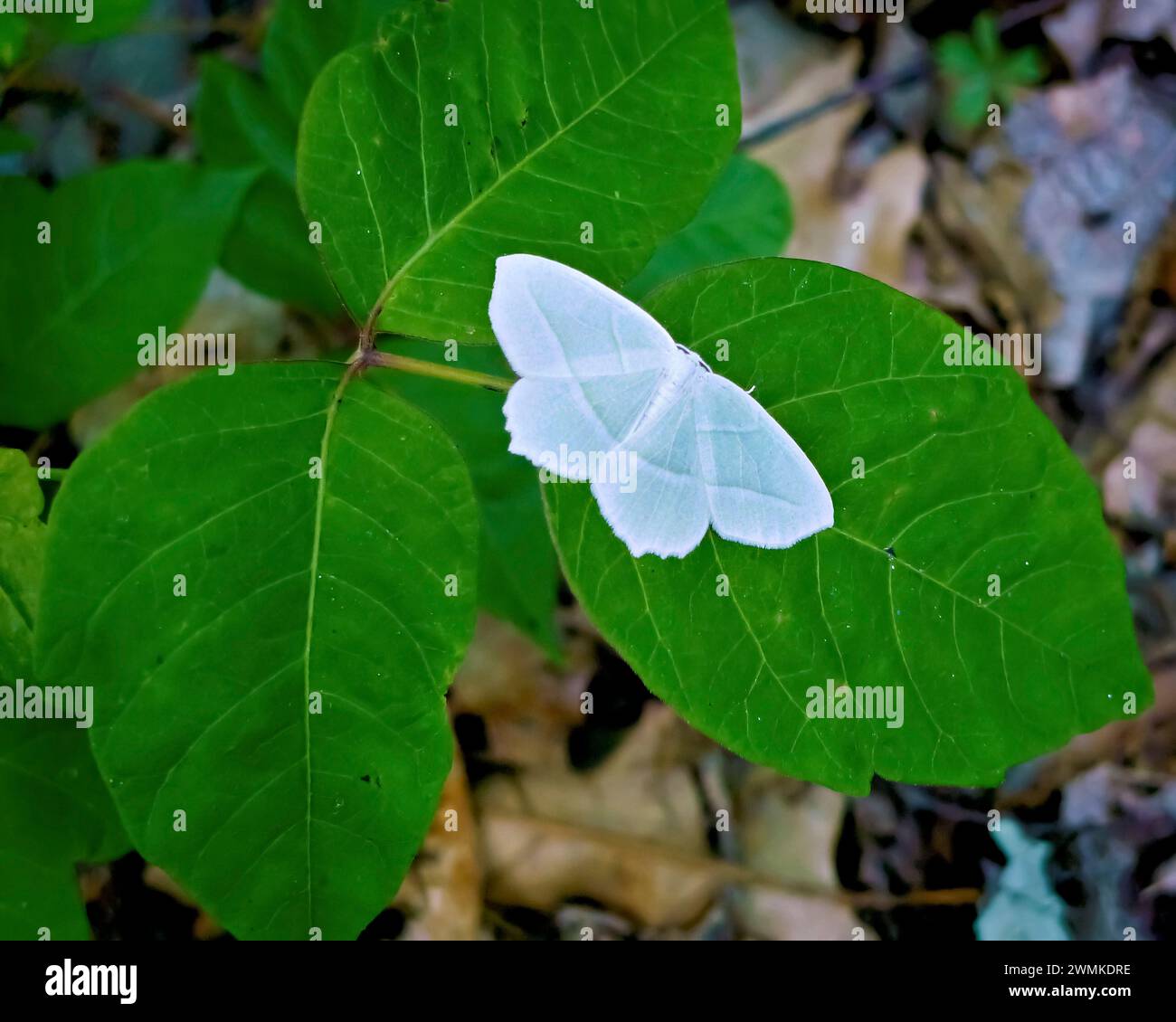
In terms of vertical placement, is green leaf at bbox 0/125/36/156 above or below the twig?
below

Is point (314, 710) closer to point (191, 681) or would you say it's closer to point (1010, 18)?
point (191, 681)

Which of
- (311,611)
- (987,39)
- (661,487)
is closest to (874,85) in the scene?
(987,39)

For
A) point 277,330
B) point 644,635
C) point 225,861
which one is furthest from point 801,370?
point 277,330

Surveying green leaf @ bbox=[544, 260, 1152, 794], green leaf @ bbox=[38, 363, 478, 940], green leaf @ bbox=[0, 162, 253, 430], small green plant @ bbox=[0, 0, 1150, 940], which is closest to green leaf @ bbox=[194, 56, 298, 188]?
green leaf @ bbox=[0, 162, 253, 430]

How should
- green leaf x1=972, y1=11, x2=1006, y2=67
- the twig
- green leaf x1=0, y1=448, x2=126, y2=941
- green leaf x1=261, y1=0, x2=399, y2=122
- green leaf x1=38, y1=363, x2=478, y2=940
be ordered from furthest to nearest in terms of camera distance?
green leaf x1=972, y1=11, x2=1006, y2=67 → the twig → green leaf x1=261, y1=0, x2=399, y2=122 → green leaf x1=0, y1=448, x2=126, y2=941 → green leaf x1=38, y1=363, x2=478, y2=940

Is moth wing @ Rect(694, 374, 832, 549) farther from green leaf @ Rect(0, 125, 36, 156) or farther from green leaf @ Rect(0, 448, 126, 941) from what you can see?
green leaf @ Rect(0, 125, 36, 156)

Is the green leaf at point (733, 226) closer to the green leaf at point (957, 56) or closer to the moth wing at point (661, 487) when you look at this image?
the moth wing at point (661, 487)

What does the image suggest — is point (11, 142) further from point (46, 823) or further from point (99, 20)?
point (46, 823)

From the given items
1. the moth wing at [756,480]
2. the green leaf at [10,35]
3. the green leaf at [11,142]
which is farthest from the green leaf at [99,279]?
the moth wing at [756,480]
